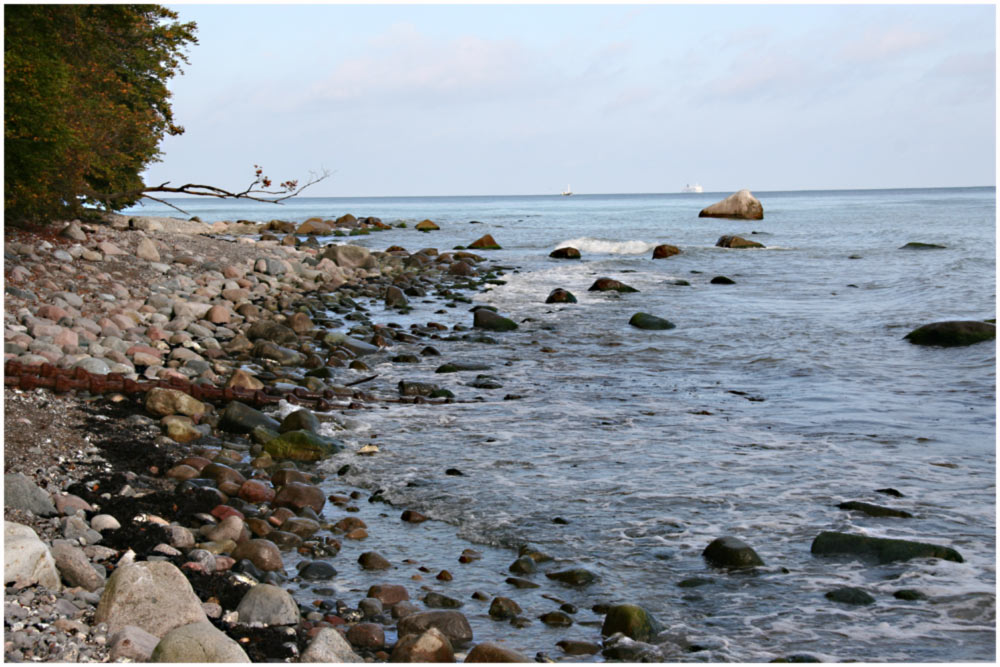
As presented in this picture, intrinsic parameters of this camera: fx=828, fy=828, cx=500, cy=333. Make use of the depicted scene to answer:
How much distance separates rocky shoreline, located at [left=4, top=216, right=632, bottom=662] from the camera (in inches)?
182

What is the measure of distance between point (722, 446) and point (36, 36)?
11974 millimetres

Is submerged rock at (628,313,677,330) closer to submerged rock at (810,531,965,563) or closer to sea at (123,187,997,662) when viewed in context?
sea at (123,187,997,662)

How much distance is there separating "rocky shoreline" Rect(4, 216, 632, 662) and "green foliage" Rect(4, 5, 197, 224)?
1301mm

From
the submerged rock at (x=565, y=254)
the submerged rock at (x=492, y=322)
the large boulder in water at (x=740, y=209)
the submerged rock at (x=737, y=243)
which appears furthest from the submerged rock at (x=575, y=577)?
the large boulder in water at (x=740, y=209)

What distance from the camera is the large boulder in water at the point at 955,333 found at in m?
13.8

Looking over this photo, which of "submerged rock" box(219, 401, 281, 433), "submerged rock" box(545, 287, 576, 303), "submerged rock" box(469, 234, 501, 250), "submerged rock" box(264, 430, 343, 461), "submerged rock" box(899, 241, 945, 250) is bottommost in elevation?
"submerged rock" box(264, 430, 343, 461)

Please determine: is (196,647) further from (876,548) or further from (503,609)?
(876,548)

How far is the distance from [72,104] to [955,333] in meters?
15.2

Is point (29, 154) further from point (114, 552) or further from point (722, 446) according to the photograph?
point (722, 446)

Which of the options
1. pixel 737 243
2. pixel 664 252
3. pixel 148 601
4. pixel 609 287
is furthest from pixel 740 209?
pixel 148 601

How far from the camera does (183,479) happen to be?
7.21 meters

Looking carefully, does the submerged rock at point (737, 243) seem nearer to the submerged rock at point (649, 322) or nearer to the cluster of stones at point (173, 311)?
the cluster of stones at point (173, 311)

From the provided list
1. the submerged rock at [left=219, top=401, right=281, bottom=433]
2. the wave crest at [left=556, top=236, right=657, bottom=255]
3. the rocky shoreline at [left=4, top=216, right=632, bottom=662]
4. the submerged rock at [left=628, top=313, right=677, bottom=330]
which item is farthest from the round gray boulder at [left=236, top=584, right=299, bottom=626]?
the wave crest at [left=556, top=236, right=657, bottom=255]

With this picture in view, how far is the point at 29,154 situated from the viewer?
1275cm
